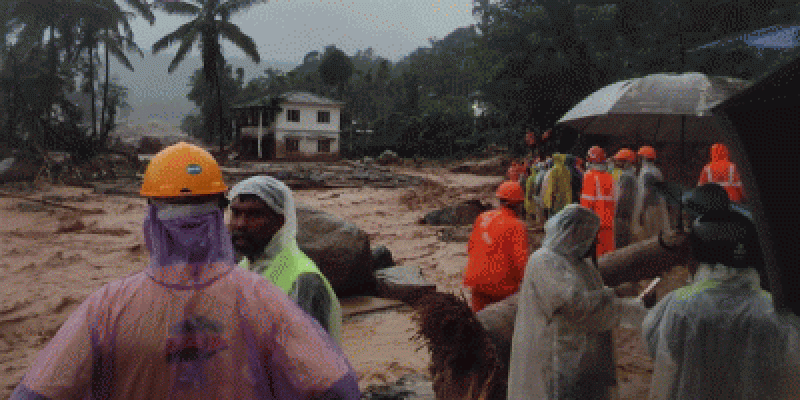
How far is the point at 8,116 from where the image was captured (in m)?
25.8

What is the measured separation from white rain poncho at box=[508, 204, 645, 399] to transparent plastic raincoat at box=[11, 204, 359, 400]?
1.69m

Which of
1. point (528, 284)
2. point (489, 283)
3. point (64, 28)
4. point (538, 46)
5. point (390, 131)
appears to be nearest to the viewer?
point (528, 284)

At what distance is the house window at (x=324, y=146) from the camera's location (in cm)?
4009

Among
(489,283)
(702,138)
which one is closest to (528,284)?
(489,283)

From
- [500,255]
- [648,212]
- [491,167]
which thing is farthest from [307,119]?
[500,255]

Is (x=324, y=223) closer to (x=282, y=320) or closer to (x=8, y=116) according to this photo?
(x=282, y=320)

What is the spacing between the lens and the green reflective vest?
212 centimetres

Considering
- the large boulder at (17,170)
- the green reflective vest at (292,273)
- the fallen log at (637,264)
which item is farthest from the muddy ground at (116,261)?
the green reflective vest at (292,273)

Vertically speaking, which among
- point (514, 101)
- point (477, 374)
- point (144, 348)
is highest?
point (514, 101)

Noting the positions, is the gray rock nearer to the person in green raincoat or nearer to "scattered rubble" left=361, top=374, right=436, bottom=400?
the person in green raincoat

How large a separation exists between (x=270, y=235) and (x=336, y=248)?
4337mm

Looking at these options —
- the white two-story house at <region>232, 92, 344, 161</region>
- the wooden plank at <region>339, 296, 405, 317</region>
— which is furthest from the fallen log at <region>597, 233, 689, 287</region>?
the white two-story house at <region>232, 92, 344, 161</region>

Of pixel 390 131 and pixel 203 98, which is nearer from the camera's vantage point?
pixel 390 131

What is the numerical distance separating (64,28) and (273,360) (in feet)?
119
